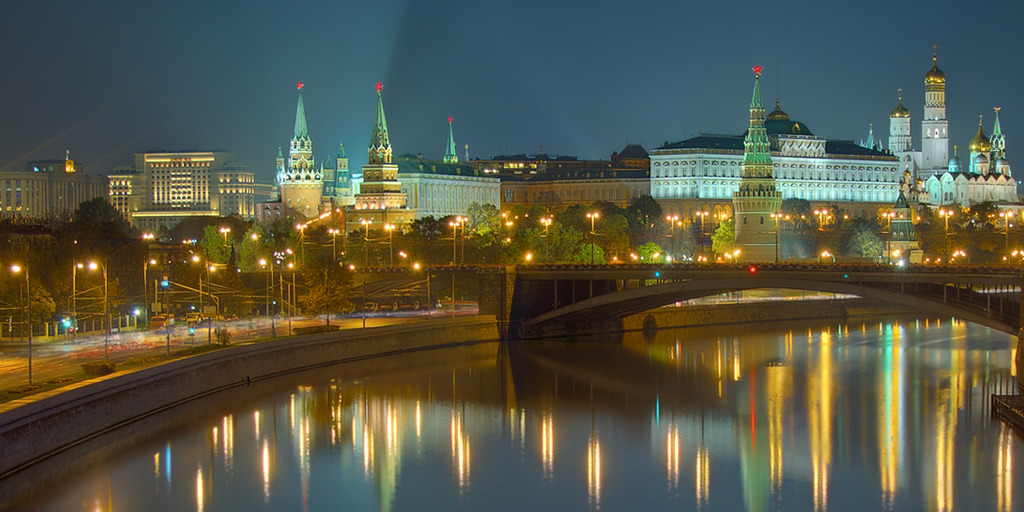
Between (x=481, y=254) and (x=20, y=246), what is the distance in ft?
116

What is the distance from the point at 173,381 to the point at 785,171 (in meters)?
134

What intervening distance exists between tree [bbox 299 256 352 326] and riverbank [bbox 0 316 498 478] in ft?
16.8

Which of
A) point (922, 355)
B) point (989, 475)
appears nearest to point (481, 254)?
point (922, 355)

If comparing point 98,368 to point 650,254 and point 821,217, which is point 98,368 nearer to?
point 650,254

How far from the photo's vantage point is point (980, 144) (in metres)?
186

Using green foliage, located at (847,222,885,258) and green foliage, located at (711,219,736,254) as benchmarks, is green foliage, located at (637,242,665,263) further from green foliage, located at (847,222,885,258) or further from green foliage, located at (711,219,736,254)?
green foliage, located at (847,222,885,258)

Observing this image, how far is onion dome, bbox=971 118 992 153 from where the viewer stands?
607ft

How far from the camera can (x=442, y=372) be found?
2219 inches

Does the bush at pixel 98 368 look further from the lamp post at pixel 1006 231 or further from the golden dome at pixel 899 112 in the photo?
the golden dome at pixel 899 112

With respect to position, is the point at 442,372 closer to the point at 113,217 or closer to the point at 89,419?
the point at 89,419

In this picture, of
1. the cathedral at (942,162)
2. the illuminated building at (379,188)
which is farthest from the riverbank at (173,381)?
the cathedral at (942,162)

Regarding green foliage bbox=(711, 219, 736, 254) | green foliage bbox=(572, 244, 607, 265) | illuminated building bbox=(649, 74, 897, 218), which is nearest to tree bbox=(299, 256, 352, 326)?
green foliage bbox=(572, 244, 607, 265)

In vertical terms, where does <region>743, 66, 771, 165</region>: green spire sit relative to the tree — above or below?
above

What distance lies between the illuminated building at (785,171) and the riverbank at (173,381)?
9830 centimetres
